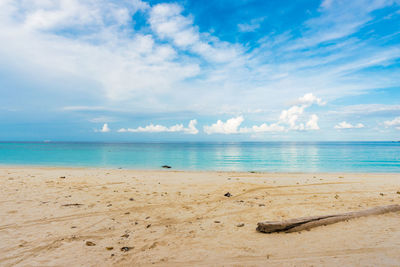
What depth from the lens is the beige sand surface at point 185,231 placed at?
5242 millimetres

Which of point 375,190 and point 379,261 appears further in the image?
point 375,190

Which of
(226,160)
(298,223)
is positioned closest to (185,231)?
(298,223)

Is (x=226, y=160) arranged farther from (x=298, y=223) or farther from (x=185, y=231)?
(x=298, y=223)

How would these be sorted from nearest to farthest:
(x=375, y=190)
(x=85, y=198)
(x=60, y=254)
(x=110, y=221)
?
(x=60, y=254) → (x=110, y=221) → (x=85, y=198) → (x=375, y=190)

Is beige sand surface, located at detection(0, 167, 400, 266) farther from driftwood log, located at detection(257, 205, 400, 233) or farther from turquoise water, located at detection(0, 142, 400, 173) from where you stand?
turquoise water, located at detection(0, 142, 400, 173)

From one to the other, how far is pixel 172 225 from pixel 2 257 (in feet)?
14.4

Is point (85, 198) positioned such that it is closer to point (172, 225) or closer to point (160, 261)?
point (172, 225)

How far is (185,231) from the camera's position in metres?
7.03

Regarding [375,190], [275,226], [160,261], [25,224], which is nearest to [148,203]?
[25,224]

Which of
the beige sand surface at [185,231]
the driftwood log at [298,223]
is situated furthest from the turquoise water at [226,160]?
the driftwood log at [298,223]

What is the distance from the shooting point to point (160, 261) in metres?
5.25

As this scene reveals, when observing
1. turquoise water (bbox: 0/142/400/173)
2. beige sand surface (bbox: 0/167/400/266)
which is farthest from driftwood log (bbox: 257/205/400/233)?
turquoise water (bbox: 0/142/400/173)

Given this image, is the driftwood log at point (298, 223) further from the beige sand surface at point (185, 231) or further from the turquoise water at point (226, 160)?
the turquoise water at point (226, 160)

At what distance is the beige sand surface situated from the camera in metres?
5.24
